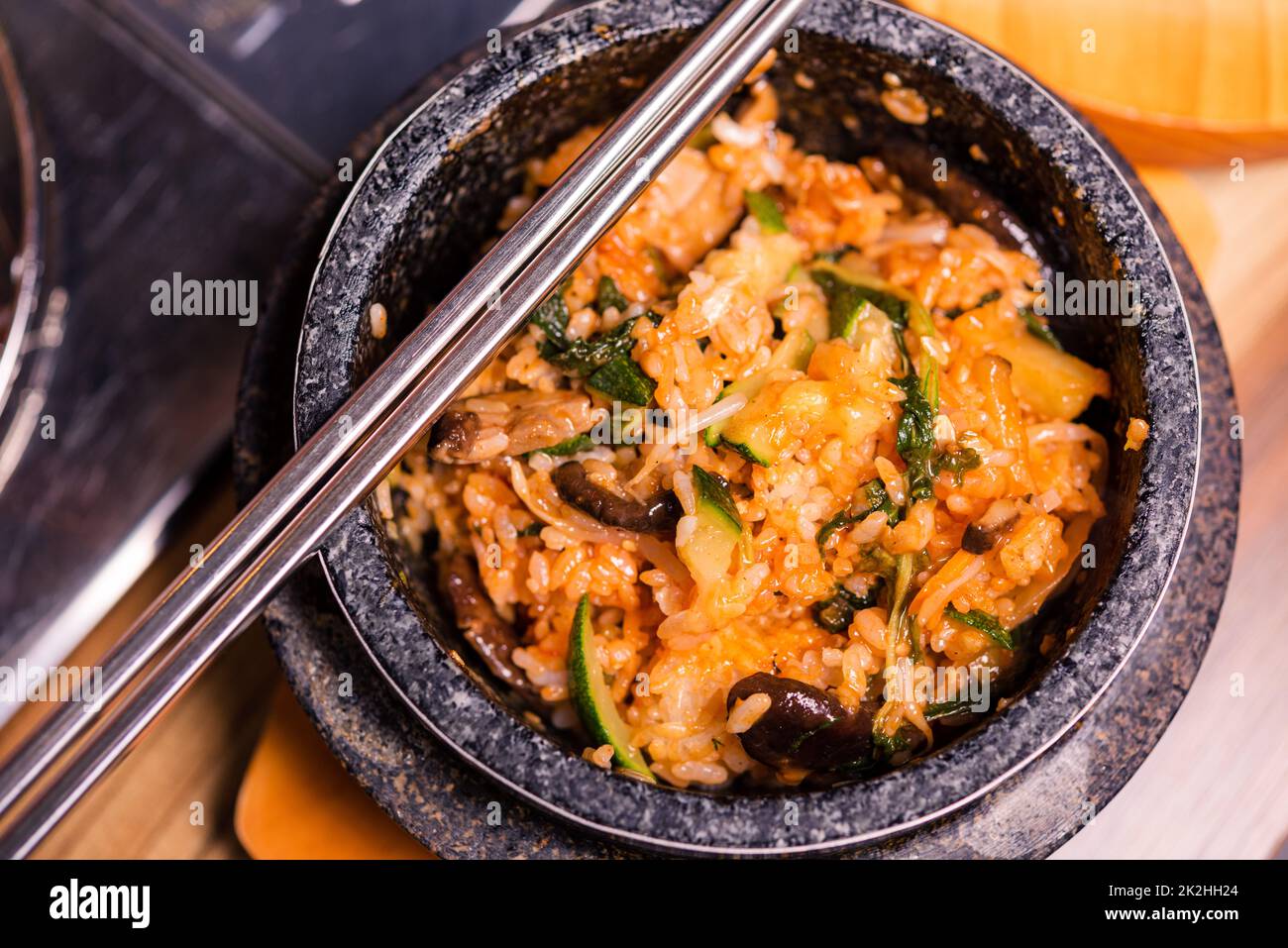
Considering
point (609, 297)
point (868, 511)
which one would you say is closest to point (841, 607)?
point (868, 511)

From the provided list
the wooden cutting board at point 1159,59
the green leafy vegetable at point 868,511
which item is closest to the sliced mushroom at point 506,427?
the green leafy vegetable at point 868,511

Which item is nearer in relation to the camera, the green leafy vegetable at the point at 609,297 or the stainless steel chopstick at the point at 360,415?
the stainless steel chopstick at the point at 360,415

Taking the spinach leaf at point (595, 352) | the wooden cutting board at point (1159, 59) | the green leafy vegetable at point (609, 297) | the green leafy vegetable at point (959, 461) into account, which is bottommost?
the green leafy vegetable at point (959, 461)

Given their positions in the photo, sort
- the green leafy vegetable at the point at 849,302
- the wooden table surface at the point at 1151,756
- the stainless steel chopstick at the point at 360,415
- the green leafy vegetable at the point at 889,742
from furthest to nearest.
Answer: the wooden table surface at the point at 1151,756
the green leafy vegetable at the point at 849,302
the green leafy vegetable at the point at 889,742
the stainless steel chopstick at the point at 360,415

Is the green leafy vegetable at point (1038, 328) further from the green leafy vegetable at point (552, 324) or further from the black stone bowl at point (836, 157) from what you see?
the green leafy vegetable at point (552, 324)

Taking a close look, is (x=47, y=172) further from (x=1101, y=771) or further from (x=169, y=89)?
(x=1101, y=771)

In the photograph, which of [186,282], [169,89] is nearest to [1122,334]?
[186,282]

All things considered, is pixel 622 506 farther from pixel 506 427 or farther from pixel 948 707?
pixel 948 707
